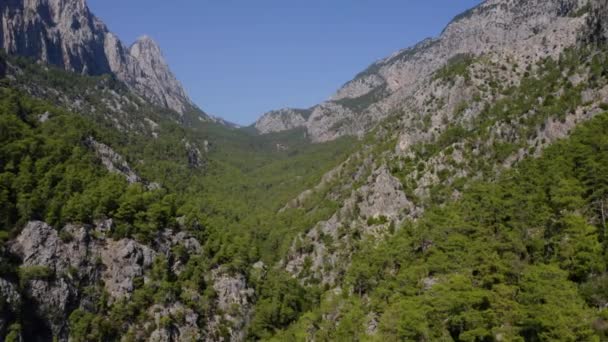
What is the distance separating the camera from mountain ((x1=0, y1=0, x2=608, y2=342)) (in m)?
45.0

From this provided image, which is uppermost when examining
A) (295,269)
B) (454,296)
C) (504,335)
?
(295,269)

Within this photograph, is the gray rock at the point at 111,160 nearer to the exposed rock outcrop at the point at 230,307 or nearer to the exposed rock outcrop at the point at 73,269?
the exposed rock outcrop at the point at 73,269

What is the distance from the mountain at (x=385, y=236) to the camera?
148 feet

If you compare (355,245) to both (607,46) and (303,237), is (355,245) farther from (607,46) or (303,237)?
(607,46)

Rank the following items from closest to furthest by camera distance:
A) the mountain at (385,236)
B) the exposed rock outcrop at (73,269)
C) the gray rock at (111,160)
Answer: the mountain at (385,236)
the exposed rock outcrop at (73,269)
the gray rock at (111,160)

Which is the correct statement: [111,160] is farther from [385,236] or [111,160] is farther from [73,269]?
[385,236]

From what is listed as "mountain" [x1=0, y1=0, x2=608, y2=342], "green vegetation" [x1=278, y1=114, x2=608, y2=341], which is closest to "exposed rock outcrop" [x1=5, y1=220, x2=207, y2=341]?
"mountain" [x1=0, y1=0, x2=608, y2=342]

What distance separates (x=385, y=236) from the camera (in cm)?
10825

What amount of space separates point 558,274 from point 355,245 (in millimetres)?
81282

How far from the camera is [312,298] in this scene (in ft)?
324

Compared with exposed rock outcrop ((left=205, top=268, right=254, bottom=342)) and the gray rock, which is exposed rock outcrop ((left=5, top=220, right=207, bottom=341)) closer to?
Result: exposed rock outcrop ((left=205, top=268, right=254, bottom=342))

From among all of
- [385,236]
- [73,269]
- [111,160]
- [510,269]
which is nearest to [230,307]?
[73,269]

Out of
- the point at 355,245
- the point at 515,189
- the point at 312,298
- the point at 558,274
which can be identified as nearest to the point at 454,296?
the point at 558,274

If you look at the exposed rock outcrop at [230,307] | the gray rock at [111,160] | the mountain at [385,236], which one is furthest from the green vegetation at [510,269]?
the gray rock at [111,160]
